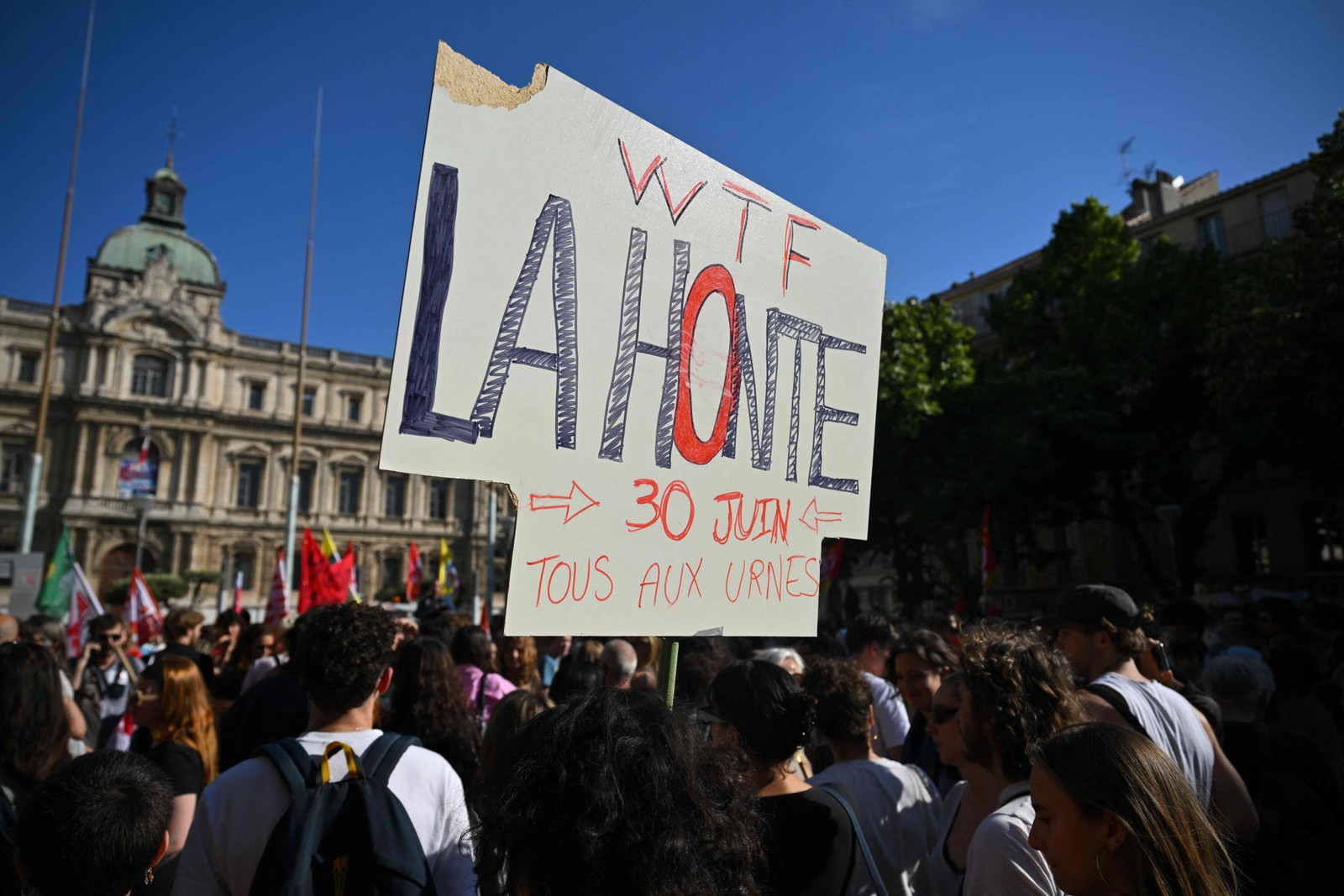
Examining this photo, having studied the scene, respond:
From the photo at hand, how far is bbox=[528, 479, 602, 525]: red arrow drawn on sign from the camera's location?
5.79 ft

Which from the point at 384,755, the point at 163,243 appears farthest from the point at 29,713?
the point at 163,243

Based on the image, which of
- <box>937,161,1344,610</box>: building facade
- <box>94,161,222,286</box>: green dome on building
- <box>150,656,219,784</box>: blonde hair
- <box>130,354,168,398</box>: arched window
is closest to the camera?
<box>150,656,219,784</box>: blonde hair

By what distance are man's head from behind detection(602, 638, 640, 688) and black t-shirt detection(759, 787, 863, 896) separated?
221 centimetres

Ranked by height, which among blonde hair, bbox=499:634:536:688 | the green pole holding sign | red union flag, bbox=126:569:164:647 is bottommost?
red union flag, bbox=126:569:164:647

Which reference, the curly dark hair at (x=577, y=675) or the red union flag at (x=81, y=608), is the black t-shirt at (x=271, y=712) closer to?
the curly dark hair at (x=577, y=675)

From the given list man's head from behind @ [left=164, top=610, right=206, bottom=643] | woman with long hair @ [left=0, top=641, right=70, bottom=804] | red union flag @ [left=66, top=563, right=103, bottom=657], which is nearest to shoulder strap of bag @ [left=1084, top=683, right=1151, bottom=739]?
woman with long hair @ [left=0, top=641, right=70, bottom=804]

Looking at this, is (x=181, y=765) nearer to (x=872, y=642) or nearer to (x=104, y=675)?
(x=872, y=642)

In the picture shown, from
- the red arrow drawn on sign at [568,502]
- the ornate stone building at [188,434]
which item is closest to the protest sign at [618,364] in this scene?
the red arrow drawn on sign at [568,502]

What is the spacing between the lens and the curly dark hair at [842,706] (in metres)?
2.75

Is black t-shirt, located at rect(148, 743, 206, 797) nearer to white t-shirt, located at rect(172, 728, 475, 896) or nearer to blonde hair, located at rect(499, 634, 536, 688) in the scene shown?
white t-shirt, located at rect(172, 728, 475, 896)

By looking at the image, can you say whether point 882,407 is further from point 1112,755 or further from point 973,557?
point 1112,755

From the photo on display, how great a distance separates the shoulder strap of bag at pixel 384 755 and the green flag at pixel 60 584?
9.56m

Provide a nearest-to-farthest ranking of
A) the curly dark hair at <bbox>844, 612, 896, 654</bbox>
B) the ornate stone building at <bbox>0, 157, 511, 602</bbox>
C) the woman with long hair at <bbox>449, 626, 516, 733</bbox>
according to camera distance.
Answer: the woman with long hair at <bbox>449, 626, 516, 733</bbox>, the curly dark hair at <bbox>844, 612, 896, 654</bbox>, the ornate stone building at <bbox>0, 157, 511, 602</bbox>

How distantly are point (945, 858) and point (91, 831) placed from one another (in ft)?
7.23
